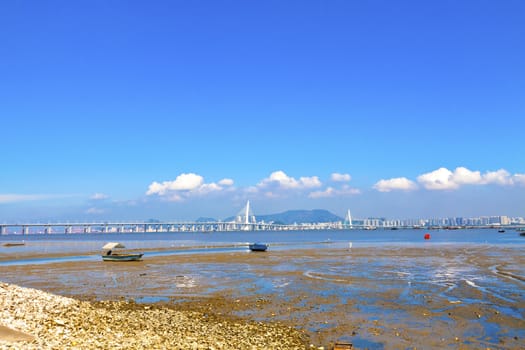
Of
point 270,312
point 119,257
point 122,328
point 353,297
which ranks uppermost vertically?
point 122,328

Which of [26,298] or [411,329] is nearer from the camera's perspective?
[411,329]

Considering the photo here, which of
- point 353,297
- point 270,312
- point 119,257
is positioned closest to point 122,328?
point 270,312

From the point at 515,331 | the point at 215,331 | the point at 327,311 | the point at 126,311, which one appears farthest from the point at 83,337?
the point at 515,331

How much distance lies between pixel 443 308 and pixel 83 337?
15.7 m

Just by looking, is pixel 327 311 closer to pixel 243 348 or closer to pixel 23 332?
pixel 243 348

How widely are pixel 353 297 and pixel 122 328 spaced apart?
13309mm

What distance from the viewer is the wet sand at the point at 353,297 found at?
16312mm

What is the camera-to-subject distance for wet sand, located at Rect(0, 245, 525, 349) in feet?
53.5

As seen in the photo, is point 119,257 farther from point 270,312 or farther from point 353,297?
point 270,312

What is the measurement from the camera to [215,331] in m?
15.8

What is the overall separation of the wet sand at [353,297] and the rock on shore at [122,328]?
5.00ft

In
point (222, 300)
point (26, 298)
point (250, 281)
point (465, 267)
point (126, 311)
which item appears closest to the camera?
point (26, 298)

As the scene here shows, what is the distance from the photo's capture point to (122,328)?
15156 millimetres

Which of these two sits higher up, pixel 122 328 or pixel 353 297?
pixel 122 328
